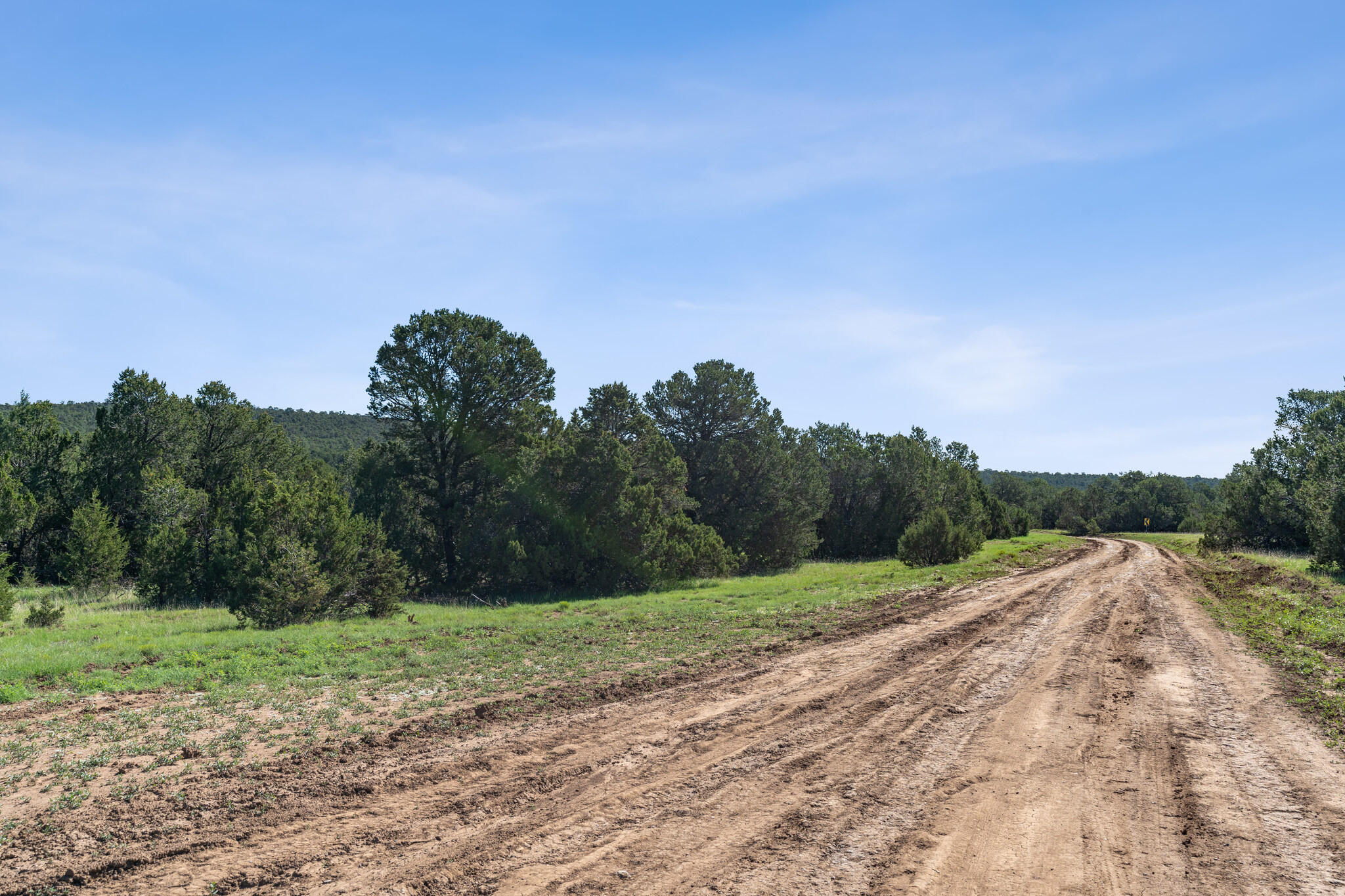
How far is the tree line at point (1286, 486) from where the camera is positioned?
32.9m

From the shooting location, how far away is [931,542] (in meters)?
35.7

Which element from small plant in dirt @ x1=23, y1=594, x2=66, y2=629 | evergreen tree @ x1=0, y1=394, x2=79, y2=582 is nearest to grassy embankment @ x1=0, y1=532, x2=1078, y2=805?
small plant in dirt @ x1=23, y1=594, x2=66, y2=629

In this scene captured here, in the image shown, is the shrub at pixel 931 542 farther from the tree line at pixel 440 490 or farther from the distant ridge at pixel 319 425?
the distant ridge at pixel 319 425

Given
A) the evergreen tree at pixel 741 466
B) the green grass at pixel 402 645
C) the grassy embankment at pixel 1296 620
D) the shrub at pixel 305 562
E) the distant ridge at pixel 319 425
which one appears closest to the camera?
the grassy embankment at pixel 1296 620

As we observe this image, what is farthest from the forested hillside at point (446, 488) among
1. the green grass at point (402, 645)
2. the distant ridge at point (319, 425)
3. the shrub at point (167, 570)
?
the distant ridge at point (319, 425)

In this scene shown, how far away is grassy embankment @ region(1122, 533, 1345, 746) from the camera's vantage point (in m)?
9.50

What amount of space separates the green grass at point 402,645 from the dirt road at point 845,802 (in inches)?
128

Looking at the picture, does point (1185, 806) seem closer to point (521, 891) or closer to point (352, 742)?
point (521, 891)

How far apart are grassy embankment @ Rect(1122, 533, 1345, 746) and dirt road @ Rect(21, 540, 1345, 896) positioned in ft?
2.07

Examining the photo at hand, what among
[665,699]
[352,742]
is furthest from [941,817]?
[352,742]

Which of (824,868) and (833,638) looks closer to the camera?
(824,868)

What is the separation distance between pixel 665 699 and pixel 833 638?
20.6ft

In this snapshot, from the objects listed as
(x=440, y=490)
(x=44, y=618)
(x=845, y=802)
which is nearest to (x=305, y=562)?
(x=44, y=618)

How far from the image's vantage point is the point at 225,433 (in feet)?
129
